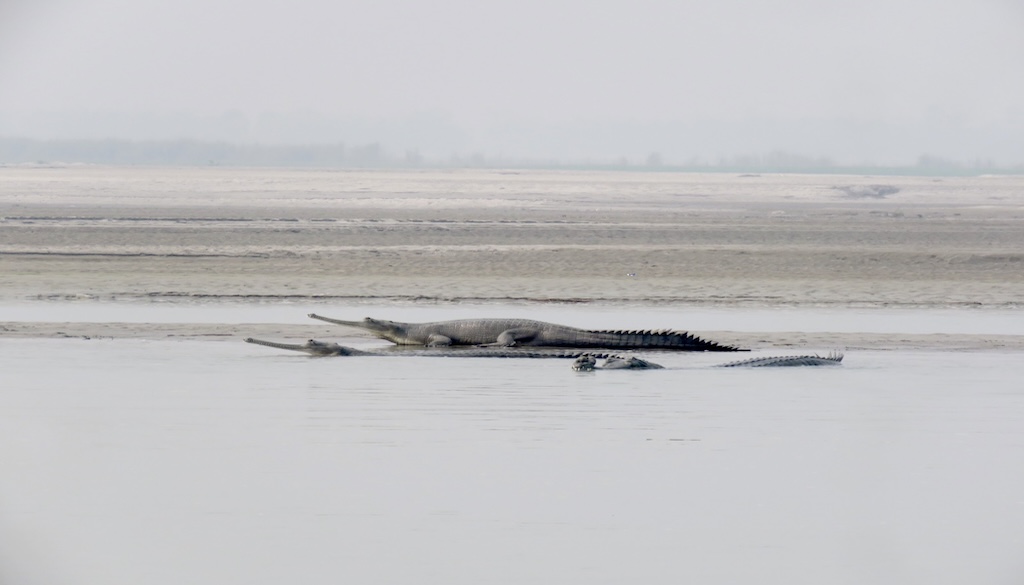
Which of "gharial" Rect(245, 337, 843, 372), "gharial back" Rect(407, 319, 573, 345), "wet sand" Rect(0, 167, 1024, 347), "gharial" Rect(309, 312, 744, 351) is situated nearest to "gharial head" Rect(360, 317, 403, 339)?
"gharial" Rect(309, 312, 744, 351)

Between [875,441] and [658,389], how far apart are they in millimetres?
3165

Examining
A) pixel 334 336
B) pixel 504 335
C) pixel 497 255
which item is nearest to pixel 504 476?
pixel 504 335

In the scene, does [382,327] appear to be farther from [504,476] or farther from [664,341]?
[504,476]

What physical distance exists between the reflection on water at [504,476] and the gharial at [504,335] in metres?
1.90

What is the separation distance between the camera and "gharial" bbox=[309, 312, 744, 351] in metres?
A: 16.8

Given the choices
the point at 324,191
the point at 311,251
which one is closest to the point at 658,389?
the point at 311,251

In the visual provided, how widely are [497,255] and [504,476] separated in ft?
68.0

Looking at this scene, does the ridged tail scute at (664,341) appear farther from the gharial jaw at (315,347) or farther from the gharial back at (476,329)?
the gharial jaw at (315,347)

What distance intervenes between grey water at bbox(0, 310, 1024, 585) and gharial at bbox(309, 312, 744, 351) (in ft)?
6.41

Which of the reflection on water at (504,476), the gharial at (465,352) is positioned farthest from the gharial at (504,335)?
the reflection on water at (504,476)

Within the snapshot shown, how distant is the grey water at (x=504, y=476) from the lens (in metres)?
7.90

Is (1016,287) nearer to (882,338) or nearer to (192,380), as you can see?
(882,338)

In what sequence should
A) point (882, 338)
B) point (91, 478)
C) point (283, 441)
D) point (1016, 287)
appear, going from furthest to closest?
point (1016, 287) → point (882, 338) → point (283, 441) → point (91, 478)

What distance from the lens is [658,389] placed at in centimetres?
1398
